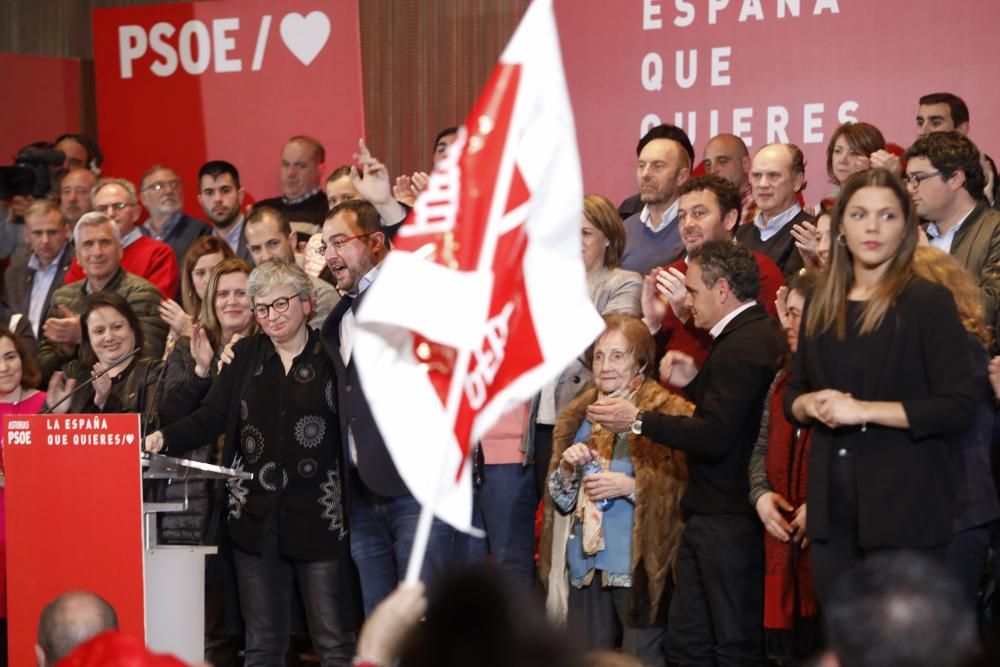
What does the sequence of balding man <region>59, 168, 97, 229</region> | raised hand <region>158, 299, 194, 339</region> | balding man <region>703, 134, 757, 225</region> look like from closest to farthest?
raised hand <region>158, 299, 194, 339</region>
balding man <region>703, 134, 757, 225</region>
balding man <region>59, 168, 97, 229</region>

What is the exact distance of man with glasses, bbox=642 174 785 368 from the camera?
18.8 ft

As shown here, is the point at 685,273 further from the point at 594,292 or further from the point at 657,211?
the point at 657,211

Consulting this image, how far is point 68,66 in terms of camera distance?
35.7 feet

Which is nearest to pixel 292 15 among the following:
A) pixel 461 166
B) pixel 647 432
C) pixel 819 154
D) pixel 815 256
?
pixel 819 154

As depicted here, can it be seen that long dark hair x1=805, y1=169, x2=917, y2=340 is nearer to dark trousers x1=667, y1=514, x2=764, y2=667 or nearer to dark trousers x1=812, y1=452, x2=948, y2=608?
dark trousers x1=812, y1=452, x2=948, y2=608

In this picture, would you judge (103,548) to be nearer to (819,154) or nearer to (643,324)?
(643,324)

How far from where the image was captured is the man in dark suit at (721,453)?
516 cm

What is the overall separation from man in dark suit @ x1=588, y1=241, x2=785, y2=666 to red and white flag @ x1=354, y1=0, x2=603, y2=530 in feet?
6.88

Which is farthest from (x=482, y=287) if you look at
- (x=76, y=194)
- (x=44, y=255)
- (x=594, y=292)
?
(x=76, y=194)

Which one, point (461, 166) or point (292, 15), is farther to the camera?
point (292, 15)

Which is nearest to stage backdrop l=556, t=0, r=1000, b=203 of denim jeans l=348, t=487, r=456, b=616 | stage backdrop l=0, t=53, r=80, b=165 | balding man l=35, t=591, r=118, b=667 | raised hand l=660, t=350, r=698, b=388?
raised hand l=660, t=350, r=698, b=388

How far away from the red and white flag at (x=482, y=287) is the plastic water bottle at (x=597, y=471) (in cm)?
240

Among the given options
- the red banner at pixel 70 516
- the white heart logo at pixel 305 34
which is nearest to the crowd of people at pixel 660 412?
the red banner at pixel 70 516

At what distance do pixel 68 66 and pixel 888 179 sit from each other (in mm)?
7908
